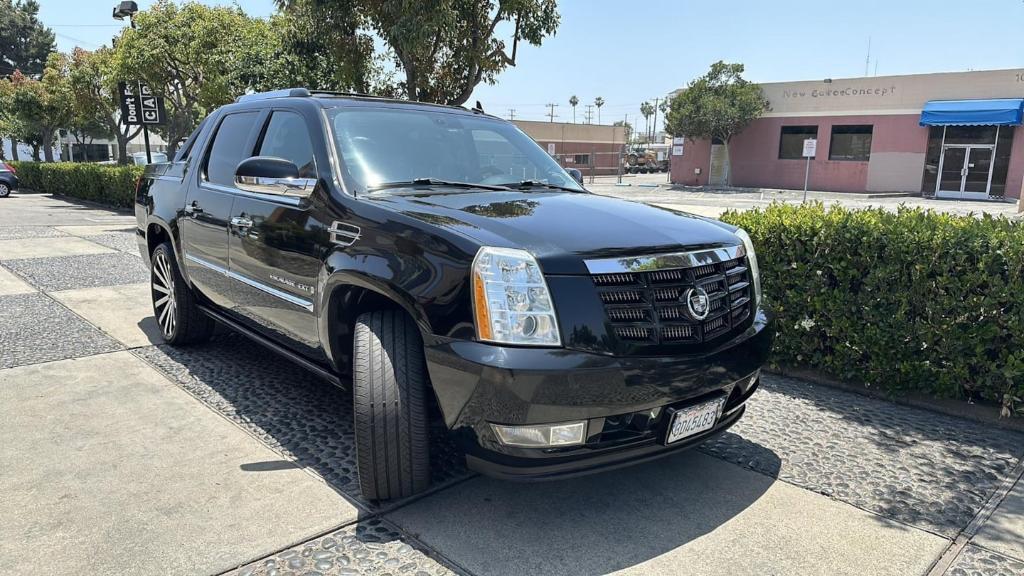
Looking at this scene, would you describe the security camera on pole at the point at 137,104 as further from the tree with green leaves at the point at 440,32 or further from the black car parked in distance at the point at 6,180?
the black car parked in distance at the point at 6,180

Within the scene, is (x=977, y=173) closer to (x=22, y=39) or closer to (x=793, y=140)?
(x=793, y=140)

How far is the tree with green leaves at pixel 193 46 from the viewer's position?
43.9 ft

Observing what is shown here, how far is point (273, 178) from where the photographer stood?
346 cm

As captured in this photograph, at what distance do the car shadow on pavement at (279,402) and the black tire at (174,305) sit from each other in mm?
146

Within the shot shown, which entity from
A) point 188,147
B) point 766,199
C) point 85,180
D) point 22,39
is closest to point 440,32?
point 188,147

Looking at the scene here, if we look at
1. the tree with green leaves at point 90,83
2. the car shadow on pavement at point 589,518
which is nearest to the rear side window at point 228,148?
the car shadow on pavement at point 589,518

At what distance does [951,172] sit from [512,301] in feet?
105

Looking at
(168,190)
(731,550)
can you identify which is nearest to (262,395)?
(168,190)

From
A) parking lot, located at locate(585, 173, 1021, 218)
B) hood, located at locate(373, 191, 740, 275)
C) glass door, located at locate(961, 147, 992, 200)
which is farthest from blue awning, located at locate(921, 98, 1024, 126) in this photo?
hood, located at locate(373, 191, 740, 275)

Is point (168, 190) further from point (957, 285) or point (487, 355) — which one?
point (957, 285)

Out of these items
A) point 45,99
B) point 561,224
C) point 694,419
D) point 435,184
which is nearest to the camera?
point 694,419

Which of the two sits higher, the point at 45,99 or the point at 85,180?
the point at 45,99

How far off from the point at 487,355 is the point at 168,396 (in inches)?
114

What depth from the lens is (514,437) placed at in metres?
2.59
